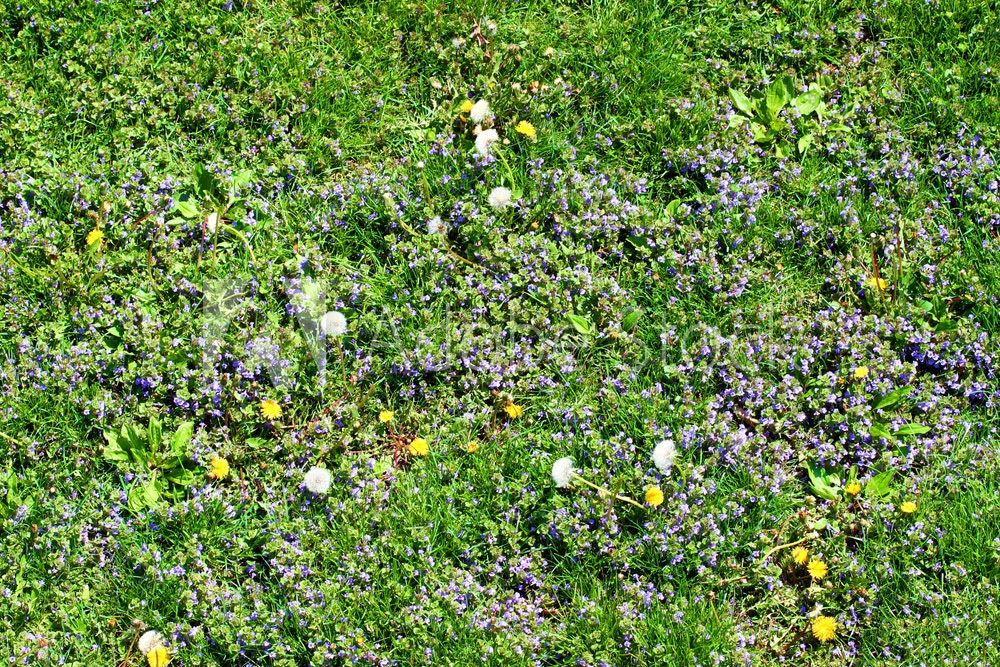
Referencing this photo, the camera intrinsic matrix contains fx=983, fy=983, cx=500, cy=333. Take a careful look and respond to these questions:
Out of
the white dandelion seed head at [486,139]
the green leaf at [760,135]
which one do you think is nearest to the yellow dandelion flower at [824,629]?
the green leaf at [760,135]

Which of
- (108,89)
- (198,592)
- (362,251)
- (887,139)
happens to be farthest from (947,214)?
(108,89)

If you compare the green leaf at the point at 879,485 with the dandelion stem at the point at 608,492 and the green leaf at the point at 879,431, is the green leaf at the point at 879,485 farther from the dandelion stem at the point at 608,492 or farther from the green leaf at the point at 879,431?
the dandelion stem at the point at 608,492

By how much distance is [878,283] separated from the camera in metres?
3.79

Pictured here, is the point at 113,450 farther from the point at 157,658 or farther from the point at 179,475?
the point at 157,658

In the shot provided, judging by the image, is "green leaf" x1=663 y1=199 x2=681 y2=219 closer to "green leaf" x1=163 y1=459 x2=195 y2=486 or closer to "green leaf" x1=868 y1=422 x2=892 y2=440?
"green leaf" x1=868 y1=422 x2=892 y2=440

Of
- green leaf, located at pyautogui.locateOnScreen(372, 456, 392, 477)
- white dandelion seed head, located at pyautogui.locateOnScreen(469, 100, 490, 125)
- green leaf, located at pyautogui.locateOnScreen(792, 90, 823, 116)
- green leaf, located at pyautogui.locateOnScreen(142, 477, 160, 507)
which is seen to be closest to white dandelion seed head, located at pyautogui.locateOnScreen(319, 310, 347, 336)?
green leaf, located at pyautogui.locateOnScreen(372, 456, 392, 477)

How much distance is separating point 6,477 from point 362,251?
1.55 metres

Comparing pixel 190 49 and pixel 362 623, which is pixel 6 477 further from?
pixel 190 49

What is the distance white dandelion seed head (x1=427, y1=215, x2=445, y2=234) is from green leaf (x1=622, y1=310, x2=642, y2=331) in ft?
2.66

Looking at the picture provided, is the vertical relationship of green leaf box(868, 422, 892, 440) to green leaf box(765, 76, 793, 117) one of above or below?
below

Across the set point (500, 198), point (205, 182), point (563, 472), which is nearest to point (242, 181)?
point (205, 182)

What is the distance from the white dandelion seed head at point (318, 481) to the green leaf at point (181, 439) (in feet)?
1.56

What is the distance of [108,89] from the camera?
165 inches

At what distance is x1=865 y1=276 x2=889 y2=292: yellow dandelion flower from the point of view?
3.79 m
